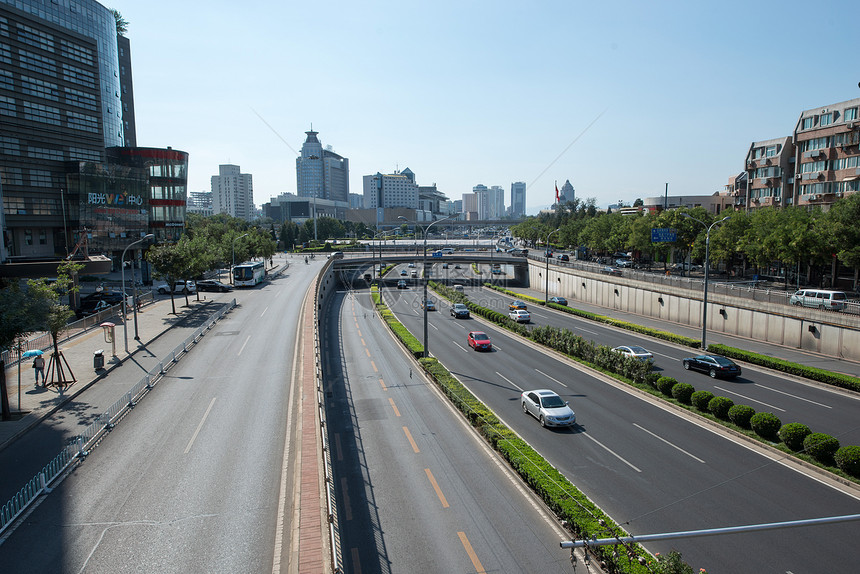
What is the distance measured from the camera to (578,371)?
99.5ft

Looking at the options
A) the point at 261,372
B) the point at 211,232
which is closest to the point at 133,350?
the point at 261,372

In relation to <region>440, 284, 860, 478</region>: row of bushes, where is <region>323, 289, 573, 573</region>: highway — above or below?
below

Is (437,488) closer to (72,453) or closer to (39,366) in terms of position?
(72,453)

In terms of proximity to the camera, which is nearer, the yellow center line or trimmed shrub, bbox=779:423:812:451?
the yellow center line

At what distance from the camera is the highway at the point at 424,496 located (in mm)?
12453

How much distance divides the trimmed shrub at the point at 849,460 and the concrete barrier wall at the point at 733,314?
18410mm

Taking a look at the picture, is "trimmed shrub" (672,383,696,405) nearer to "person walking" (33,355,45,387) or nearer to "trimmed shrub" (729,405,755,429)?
"trimmed shrub" (729,405,755,429)

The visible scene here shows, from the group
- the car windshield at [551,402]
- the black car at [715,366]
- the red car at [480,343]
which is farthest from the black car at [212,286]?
the black car at [715,366]

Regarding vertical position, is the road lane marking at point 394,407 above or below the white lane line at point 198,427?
below

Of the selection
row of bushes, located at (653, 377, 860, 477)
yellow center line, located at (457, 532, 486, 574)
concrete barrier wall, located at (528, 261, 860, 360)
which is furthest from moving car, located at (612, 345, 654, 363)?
yellow center line, located at (457, 532, 486, 574)

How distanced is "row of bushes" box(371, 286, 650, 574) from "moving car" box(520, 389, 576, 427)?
2054 mm

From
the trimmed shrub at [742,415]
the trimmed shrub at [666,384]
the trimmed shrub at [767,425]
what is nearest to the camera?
the trimmed shrub at [767,425]

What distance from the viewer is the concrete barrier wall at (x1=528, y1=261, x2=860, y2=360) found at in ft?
103

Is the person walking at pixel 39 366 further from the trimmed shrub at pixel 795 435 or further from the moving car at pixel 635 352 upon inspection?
the trimmed shrub at pixel 795 435
